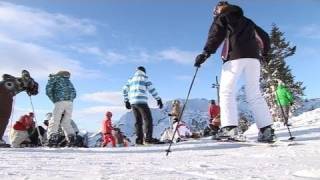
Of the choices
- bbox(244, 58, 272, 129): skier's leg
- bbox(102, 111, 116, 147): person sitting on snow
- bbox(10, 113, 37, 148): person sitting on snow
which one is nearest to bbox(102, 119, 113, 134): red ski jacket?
bbox(102, 111, 116, 147): person sitting on snow

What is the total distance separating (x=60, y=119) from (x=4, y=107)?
68.1 inches

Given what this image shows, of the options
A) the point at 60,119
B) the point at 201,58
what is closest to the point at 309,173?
the point at 201,58

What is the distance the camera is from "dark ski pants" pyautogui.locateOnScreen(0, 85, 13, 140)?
10070 millimetres

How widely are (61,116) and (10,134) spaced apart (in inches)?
116

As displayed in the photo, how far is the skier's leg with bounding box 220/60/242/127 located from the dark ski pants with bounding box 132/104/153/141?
3.95m

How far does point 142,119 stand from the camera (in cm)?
1171

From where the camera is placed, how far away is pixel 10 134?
13766 millimetres

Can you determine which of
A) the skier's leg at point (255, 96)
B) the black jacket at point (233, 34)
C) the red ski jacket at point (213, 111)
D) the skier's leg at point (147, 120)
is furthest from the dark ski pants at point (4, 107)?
the red ski jacket at point (213, 111)

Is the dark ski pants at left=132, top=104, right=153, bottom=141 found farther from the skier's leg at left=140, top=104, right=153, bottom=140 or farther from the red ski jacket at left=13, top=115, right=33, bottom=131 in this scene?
the red ski jacket at left=13, top=115, right=33, bottom=131

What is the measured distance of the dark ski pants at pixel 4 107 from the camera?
1007 centimetres

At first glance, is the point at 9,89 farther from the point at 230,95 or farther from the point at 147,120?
the point at 230,95

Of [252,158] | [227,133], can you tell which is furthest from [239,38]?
[252,158]

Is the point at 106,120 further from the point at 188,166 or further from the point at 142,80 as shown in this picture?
the point at 188,166

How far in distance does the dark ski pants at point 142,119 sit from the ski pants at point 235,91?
3872 mm
